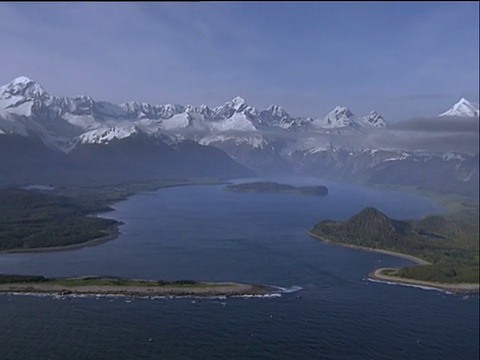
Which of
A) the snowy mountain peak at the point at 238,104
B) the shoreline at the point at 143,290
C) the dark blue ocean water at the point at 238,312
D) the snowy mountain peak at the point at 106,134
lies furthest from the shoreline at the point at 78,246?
the snowy mountain peak at the point at 238,104

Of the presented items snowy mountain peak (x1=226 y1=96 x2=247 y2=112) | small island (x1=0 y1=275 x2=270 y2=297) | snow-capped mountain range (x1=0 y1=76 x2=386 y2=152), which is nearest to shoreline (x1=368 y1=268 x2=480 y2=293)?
small island (x1=0 y1=275 x2=270 y2=297)

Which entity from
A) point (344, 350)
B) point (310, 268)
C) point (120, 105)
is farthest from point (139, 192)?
point (120, 105)

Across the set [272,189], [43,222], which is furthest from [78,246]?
[272,189]

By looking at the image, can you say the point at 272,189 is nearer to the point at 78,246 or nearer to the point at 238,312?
the point at 78,246

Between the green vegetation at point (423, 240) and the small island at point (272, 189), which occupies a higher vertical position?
the small island at point (272, 189)

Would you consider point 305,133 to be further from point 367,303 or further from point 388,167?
point 367,303

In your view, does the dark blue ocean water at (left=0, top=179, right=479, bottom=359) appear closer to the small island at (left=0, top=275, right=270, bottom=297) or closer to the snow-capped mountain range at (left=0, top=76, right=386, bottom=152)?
the small island at (left=0, top=275, right=270, bottom=297)

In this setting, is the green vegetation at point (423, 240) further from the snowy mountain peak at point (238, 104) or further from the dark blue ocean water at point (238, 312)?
the snowy mountain peak at point (238, 104)
